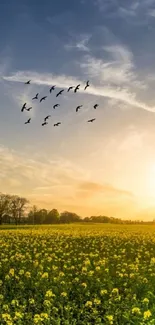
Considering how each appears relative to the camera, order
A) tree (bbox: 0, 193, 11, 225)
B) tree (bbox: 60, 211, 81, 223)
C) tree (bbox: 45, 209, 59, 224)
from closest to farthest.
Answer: tree (bbox: 0, 193, 11, 225) < tree (bbox: 45, 209, 59, 224) < tree (bbox: 60, 211, 81, 223)

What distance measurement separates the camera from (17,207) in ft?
436

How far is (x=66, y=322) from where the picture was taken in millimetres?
9609

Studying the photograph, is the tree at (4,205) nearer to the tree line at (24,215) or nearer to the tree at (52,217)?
the tree line at (24,215)

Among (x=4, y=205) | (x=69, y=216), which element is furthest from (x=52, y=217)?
(x=4, y=205)

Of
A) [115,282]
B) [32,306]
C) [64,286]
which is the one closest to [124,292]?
[115,282]

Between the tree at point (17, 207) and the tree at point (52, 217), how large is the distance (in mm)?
20328

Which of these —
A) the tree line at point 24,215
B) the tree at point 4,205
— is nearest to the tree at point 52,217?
the tree line at point 24,215

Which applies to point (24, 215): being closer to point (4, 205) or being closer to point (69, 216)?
point (4, 205)

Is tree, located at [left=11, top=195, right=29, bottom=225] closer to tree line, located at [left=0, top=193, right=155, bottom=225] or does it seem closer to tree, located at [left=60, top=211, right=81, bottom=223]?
tree line, located at [left=0, top=193, right=155, bottom=225]

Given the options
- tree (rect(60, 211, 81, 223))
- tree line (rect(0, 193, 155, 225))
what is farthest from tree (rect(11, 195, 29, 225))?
tree (rect(60, 211, 81, 223))

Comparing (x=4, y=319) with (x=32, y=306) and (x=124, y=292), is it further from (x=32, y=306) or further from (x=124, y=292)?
(x=124, y=292)

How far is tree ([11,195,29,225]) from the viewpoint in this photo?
131 m

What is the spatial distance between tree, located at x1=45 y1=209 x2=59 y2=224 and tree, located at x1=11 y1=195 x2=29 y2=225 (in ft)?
66.7

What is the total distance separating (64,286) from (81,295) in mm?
879
